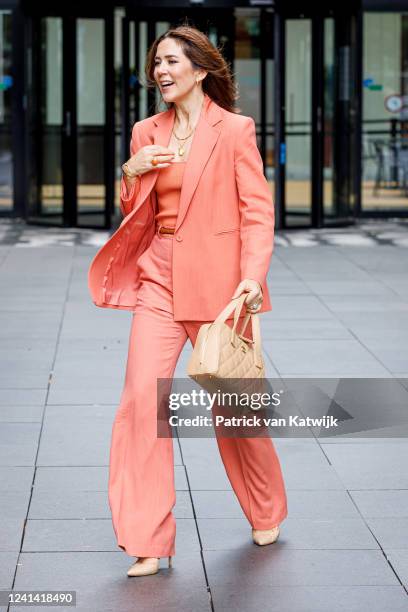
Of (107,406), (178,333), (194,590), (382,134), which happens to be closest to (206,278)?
(178,333)

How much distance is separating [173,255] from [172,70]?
65 centimetres

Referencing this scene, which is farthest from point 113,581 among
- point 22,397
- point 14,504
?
point 22,397

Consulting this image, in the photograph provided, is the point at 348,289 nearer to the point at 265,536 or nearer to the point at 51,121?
the point at 51,121

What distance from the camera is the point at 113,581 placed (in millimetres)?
4590

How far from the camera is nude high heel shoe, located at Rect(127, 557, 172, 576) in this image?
462 centimetres

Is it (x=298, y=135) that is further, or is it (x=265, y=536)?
(x=298, y=135)

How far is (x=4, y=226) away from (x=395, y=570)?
13.6 meters

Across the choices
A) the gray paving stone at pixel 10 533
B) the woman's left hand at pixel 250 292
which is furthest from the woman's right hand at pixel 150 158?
the gray paving stone at pixel 10 533

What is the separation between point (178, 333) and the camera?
4.77 metres

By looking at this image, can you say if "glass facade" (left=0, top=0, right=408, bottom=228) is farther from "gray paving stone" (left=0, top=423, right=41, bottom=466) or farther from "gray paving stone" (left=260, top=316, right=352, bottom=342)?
"gray paving stone" (left=0, top=423, right=41, bottom=466)

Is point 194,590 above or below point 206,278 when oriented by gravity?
below

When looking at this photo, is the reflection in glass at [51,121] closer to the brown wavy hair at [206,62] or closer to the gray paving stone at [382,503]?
the gray paving stone at [382,503]

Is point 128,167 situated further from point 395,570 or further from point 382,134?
point 382,134

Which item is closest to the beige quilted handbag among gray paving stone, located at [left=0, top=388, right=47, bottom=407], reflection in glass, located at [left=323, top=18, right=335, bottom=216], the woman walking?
the woman walking
